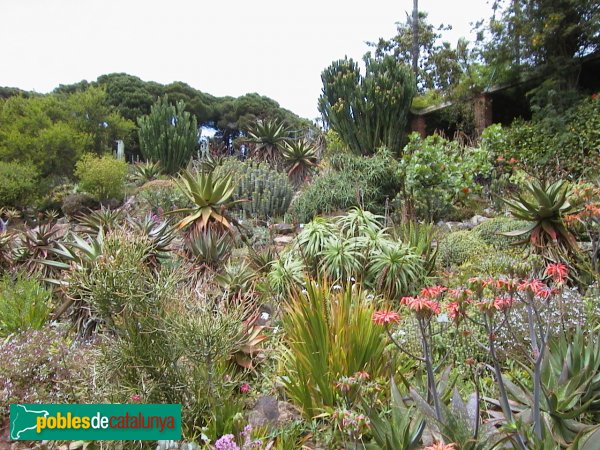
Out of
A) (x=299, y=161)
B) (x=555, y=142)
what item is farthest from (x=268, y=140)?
(x=555, y=142)

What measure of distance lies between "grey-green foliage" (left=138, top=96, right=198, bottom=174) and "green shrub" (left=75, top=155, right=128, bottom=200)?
372 cm

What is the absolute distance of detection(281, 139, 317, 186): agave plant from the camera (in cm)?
1584

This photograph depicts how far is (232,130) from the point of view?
3322 cm

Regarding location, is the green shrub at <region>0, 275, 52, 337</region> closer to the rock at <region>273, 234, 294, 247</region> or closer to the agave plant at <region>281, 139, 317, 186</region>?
the rock at <region>273, 234, 294, 247</region>

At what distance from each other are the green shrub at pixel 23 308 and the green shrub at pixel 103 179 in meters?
10.1

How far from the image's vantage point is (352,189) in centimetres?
1019

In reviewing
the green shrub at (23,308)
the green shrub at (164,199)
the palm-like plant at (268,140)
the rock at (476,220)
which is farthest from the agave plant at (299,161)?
the green shrub at (23,308)

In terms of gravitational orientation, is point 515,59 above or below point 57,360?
above

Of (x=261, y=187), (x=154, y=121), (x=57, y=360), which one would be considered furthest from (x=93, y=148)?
(x=57, y=360)

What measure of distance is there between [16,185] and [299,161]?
8394mm

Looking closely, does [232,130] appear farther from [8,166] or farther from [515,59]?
[515,59]

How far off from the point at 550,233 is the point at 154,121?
651 inches

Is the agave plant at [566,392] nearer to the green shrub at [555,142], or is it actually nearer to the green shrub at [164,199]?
the green shrub at [555,142]

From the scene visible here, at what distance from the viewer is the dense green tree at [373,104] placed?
14461 millimetres
